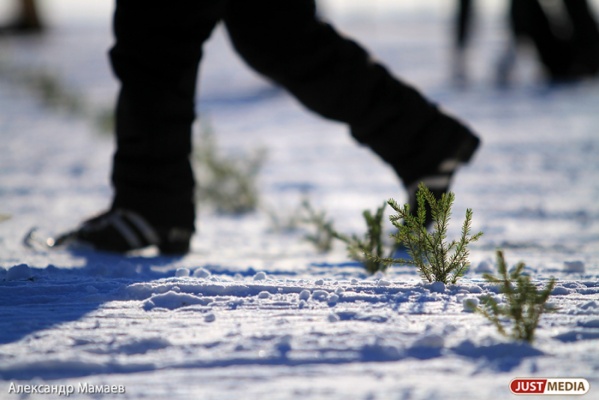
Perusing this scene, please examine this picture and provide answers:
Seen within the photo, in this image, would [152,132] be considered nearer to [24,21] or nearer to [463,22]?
[463,22]

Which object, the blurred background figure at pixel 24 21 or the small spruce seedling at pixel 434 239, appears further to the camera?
the blurred background figure at pixel 24 21

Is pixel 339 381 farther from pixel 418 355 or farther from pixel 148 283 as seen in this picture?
pixel 148 283

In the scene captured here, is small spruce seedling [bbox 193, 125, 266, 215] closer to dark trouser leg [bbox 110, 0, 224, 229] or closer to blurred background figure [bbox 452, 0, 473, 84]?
dark trouser leg [bbox 110, 0, 224, 229]

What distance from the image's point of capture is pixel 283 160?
Answer: 4.97 m

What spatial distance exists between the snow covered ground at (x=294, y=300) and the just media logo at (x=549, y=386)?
2 centimetres

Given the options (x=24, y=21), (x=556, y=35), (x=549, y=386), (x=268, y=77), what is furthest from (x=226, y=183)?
(x=24, y=21)

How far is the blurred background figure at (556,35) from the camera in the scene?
9.02 meters

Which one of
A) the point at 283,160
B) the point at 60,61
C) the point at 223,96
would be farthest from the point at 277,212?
the point at 60,61

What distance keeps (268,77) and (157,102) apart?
0.40m

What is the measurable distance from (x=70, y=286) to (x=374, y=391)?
2.97ft

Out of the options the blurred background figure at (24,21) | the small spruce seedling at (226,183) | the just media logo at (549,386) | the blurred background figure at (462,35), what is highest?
the blurred background figure at (24,21)

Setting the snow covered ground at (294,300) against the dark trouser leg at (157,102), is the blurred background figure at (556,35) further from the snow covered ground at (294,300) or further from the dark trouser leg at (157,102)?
the dark trouser leg at (157,102)

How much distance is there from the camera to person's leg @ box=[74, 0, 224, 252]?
2.07 meters

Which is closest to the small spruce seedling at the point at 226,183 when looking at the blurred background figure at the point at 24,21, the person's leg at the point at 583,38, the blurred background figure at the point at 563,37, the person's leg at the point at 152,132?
the person's leg at the point at 152,132
